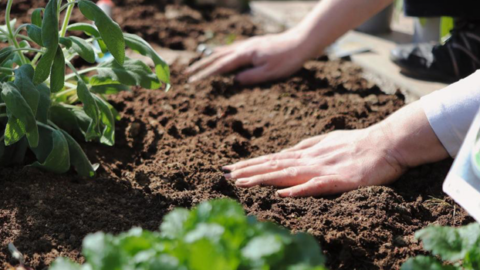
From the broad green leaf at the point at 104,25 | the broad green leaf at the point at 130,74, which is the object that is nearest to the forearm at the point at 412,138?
the broad green leaf at the point at 130,74

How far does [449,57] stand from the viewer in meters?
3.07

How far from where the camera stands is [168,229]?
1201 millimetres

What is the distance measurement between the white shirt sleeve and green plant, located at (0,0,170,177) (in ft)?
3.22

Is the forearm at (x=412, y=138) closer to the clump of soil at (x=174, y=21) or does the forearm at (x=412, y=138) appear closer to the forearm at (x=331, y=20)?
the forearm at (x=331, y=20)

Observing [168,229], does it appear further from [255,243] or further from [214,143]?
[214,143]

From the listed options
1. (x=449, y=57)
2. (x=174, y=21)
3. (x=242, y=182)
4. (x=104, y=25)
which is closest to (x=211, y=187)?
(x=242, y=182)

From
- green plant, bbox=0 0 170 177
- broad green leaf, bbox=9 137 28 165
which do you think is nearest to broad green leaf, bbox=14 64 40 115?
green plant, bbox=0 0 170 177

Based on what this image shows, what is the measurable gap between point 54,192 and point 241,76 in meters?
1.47

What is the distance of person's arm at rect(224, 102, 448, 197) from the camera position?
6.61 feet

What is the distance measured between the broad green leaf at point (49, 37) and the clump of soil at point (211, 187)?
43 centimetres

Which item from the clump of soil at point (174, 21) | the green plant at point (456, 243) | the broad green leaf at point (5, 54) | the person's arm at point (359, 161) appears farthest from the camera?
the clump of soil at point (174, 21)

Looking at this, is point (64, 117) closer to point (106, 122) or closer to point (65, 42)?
point (106, 122)

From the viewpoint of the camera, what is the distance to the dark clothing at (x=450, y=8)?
118 inches

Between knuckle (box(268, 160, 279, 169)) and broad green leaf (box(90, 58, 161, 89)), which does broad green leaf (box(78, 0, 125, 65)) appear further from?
knuckle (box(268, 160, 279, 169))
